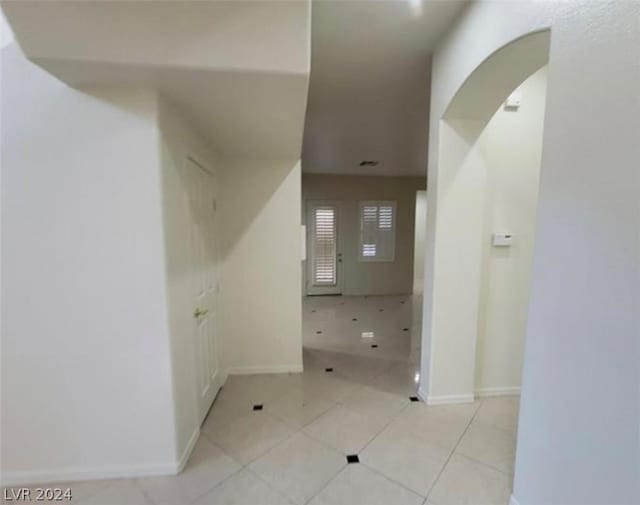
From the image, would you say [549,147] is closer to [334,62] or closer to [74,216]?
[334,62]

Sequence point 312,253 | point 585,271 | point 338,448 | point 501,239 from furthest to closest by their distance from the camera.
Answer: point 312,253
point 501,239
point 338,448
point 585,271

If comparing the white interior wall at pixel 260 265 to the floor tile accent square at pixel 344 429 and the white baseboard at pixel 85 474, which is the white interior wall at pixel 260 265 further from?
the white baseboard at pixel 85 474

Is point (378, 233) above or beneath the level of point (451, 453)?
above

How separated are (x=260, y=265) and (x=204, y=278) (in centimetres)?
71

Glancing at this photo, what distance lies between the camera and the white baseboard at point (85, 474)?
67.2 inches

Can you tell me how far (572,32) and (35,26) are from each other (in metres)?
2.17

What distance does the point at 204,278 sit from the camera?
2.45m

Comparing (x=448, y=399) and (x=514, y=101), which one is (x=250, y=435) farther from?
(x=514, y=101)

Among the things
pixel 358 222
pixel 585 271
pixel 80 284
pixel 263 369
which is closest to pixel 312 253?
pixel 358 222

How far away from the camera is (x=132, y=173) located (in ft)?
5.36

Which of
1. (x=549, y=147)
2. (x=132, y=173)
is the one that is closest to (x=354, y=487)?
(x=549, y=147)

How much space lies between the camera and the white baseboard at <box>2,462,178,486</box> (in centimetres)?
171

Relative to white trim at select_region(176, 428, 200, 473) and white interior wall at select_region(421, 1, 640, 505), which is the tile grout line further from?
white trim at select_region(176, 428, 200, 473)

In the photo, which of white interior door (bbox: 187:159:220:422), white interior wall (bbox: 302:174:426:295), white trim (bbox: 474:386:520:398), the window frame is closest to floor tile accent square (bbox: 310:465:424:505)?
white interior door (bbox: 187:159:220:422)
